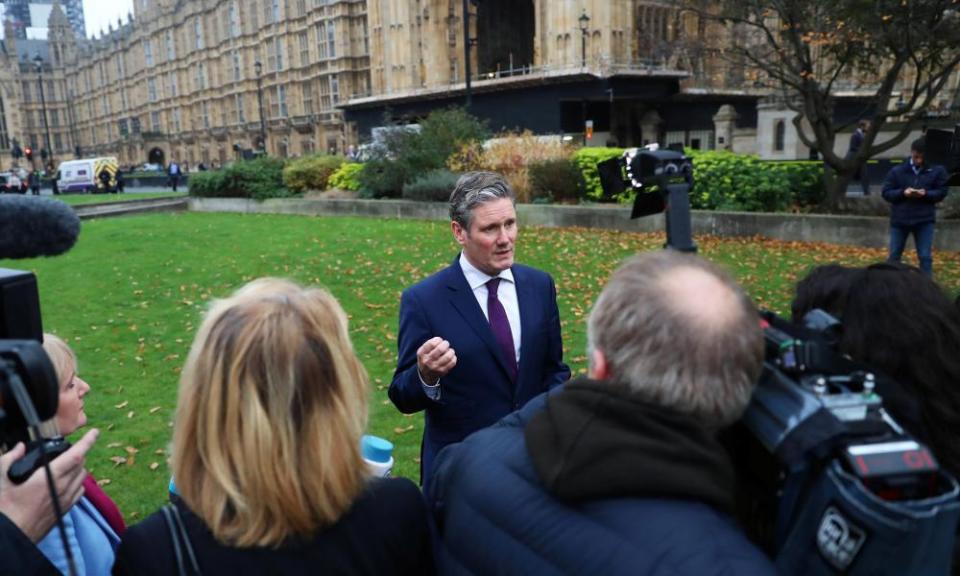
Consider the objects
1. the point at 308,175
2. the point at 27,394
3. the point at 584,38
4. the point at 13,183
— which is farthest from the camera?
the point at 13,183

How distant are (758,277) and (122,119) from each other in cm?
10310

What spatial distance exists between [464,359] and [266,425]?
156 cm

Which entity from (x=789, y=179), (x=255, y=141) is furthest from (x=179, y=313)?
(x=255, y=141)

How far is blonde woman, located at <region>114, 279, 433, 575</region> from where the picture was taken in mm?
1513

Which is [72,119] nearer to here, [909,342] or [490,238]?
[490,238]

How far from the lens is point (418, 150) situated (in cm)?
2152

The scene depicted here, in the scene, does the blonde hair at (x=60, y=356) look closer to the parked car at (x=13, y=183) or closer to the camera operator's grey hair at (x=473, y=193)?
the camera operator's grey hair at (x=473, y=193)

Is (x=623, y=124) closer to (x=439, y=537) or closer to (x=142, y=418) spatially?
(x=142, y=418)

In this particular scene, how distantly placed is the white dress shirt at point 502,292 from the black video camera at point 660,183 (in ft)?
3.24

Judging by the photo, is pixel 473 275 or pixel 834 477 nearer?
pixel 834 477

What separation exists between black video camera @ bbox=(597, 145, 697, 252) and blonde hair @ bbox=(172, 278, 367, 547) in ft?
2.97

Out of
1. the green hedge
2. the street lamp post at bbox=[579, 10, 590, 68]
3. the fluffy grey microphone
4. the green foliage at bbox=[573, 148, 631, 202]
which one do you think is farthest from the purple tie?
the street lamp post at bbox=[579, 10, 590, 68]

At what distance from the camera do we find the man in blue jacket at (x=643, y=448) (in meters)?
1.28

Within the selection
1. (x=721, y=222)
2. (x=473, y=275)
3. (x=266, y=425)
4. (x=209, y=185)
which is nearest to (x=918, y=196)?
(x=721, y=222)
